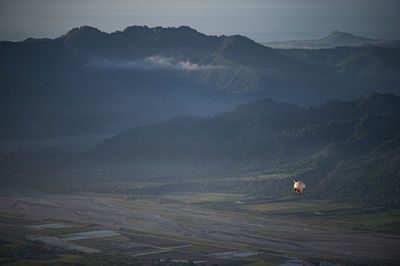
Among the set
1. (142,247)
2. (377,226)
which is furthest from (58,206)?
(377,226)

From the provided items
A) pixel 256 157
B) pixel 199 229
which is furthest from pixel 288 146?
pixel 199 229

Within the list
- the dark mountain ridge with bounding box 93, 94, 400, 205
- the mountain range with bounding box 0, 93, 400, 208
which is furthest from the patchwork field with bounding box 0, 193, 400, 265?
the dark mountain ridge with bounding box 93, 94, 400, 205

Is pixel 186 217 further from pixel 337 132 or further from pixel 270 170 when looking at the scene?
pixel 337 132

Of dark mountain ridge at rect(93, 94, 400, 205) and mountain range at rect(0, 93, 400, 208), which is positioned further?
dark mountain ridge at rect(93, 94, 400, 205)

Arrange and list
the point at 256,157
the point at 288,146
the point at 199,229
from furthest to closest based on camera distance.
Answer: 1. the point at 256,157
2. the point at 288,146
3. the point at 199,229

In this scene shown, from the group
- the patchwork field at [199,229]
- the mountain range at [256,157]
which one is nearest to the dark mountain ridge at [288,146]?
the mountain range at [256,157]

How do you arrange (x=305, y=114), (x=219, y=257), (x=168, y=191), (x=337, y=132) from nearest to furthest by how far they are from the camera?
(x=219, y=257)
(x=168, y=191)
(x=337, y=132)
(x=305, y=114)

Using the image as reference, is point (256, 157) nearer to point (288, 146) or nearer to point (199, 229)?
point (288, 146)

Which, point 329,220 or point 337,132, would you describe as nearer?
point 329,220

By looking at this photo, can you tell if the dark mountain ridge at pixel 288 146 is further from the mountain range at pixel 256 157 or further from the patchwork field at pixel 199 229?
the patchwork field at pixel 199 229

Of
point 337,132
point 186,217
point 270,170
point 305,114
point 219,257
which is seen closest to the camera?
point 219,257

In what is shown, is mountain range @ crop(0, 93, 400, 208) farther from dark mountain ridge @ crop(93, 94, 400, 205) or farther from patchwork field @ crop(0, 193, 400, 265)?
patchwork field @ crop(0, 193, 400, 265)
